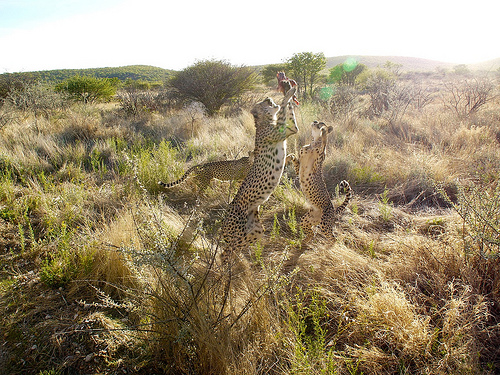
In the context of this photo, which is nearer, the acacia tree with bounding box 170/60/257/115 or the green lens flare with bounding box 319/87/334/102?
the green lens flare with bounding box 319/87/334/102

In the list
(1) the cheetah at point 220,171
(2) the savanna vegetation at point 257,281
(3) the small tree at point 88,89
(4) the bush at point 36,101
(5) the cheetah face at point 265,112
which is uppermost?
(3) the small tree at point 88,89

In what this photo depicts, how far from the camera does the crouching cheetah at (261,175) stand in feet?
8.86

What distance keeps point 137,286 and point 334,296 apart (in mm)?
1933

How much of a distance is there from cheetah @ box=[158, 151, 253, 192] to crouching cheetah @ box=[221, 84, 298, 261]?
167 cm

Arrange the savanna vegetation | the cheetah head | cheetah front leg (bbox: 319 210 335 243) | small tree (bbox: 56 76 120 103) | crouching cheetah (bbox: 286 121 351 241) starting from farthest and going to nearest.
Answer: small tree (bbox: 56 76 120 103) < the cheetah head < crouching cheetah (bbox: 286 121 351 241) < cheetah front leg (bbox: 319 210 335 243) < the savanna vegetation

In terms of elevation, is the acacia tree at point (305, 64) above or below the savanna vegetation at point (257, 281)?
above

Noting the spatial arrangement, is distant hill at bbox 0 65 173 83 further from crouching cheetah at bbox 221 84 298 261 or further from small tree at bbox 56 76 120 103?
crouching cheetah at bbox 221 84 298 261

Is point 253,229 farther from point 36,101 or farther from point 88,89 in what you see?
point 88,89

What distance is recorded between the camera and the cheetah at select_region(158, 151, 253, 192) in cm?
464

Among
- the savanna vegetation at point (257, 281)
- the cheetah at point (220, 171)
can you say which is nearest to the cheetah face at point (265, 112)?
the savanna vegetation at point (257, 281)

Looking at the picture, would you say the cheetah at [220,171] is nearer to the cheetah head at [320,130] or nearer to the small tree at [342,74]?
the cheetah head at [320,130]

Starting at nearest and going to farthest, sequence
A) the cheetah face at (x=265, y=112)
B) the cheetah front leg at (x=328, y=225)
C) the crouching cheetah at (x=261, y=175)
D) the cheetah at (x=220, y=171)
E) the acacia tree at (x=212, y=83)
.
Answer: the crouching cheetah at (x=261, y=175), the cheetah face at (x=265, y=112), the cheetah front leg at (x=328, y=225), the cheetah at (x=220, y=171), the acacia tree at (x=212, y=83)

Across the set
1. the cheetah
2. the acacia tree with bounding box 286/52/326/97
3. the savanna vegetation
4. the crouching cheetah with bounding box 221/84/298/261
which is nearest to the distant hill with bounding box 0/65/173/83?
Result: the acacia tree with bounding box 286/52/326/97

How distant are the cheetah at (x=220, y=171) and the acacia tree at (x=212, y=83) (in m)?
8.92
